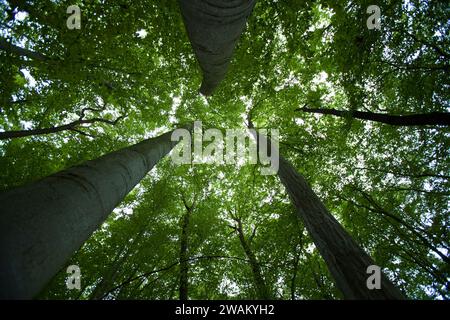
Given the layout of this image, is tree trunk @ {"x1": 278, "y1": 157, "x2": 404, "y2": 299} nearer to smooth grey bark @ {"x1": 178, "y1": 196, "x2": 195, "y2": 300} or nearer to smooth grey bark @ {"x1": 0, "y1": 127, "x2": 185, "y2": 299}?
smooth grey bark @ {"x1": 0, "y1": 127, "x2": 185, "y2": 299}

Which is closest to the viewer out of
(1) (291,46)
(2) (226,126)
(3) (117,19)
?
(3) (117,19)

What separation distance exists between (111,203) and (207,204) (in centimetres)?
898

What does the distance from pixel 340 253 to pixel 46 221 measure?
268 centimetres

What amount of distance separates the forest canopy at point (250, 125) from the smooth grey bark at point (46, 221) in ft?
12.0

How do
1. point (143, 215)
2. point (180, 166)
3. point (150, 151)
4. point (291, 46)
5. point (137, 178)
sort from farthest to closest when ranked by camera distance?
point (180, 166), point (143, 215), point (291, 46), point (150, 151), point (137, 178)

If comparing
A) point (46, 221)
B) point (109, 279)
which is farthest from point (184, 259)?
point (46, 221)

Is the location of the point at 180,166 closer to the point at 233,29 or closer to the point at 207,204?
the point at 207,204

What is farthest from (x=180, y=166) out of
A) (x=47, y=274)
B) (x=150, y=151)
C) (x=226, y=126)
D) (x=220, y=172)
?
(x=47, y=274)

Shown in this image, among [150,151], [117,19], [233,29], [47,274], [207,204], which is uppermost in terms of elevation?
[117,19]

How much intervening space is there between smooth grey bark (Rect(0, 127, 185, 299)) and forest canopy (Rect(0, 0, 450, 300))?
366 centimetres

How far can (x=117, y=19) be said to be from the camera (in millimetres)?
3934

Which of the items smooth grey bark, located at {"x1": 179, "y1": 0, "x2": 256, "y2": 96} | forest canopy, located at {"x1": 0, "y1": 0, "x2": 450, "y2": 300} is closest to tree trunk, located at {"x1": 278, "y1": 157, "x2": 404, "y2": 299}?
forest canopy, located at {"x1": 0, "y1": 0, "x2": 450, "y2": 300}

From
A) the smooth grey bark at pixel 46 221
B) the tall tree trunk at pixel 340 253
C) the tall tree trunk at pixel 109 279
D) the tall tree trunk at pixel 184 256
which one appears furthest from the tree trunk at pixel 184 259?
the smooth grey bark at pixel 46 221

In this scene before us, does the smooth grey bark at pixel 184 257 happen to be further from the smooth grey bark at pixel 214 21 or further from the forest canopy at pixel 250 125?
the smooth grey bark at pixel 214 21
